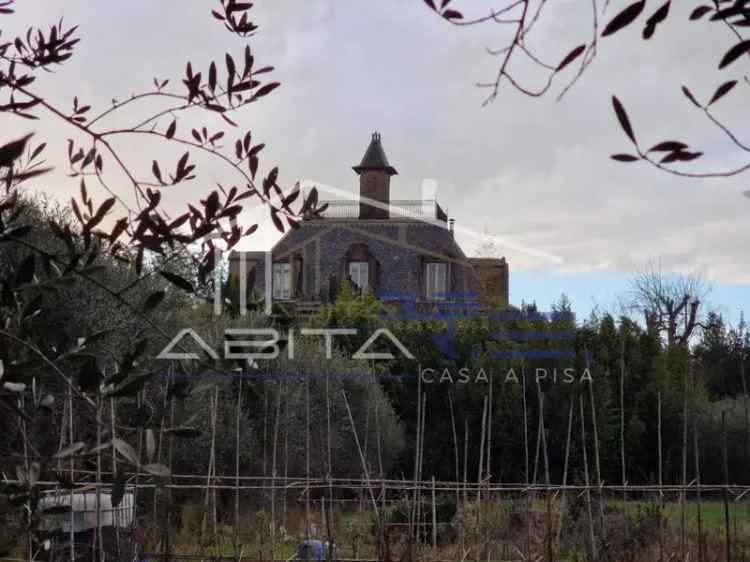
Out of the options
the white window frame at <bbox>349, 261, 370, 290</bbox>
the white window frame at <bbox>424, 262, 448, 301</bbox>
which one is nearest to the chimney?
the white window frame at <bbox>349, 261, 370, 290</bbox>

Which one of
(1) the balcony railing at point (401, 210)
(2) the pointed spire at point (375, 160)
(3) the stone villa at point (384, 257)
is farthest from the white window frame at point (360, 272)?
(2) the pointed spire at point (375, 160)

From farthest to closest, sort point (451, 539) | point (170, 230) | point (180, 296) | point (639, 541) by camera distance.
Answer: point (180, 296) < point (451, 539) < point (639, 541) < point (170, 230)

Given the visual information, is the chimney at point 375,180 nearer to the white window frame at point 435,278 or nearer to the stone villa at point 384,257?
the stone villa at point 384,257

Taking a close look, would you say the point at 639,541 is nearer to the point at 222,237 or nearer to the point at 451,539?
the point at 451,539

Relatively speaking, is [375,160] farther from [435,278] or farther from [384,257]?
[435,278]

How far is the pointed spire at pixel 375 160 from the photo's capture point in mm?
20344

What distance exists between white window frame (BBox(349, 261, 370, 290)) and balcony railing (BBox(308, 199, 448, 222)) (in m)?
1.02

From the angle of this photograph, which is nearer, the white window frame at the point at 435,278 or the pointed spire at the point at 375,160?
the white window frame at the point at 435,278

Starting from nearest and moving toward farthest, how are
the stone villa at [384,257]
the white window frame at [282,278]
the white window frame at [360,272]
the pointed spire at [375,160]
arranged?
the stone villa at [384,257] < the white window frame at [282,278] < the white window frame at [360,272] < the pointed spire at [375,160]

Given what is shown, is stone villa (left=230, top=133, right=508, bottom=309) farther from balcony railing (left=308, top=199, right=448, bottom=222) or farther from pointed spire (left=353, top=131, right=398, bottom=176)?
pointed spire (left=353, top=131, right=398, bottom=176)

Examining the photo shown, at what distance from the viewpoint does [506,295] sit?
54.9 feet

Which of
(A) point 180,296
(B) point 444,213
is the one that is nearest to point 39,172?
(A) point 180,296

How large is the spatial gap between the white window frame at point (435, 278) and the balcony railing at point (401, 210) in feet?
2.92

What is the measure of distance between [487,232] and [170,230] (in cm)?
1641
